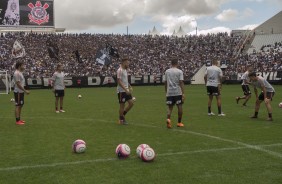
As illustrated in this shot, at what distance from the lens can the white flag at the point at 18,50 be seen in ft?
140

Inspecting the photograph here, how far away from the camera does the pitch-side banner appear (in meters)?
46.7

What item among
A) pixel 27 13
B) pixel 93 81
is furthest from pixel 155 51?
pixel 27 13

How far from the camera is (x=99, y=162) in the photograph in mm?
6699

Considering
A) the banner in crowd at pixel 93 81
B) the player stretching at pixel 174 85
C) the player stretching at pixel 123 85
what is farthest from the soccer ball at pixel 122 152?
the banner in crowd at pixel 93 81

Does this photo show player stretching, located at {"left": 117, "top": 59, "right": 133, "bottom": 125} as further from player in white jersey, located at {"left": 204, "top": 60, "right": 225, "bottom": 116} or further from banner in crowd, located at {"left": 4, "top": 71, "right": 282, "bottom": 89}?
banner in crowd, located at {"left": 4, "top": 71, "right": 282, "bottom": 89}

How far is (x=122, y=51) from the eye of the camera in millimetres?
49250

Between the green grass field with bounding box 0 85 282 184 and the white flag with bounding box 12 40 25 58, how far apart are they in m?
32.1

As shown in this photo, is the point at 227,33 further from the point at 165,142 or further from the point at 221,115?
the point at 165,142

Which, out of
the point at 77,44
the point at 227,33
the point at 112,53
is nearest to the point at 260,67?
the point at 227,33

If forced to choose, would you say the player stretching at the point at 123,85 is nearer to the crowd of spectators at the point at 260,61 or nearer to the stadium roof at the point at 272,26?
the crowd of spectators at the point at 260,61

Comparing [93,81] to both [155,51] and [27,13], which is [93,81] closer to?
[155,51]

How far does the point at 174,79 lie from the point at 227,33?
46731 millimetres

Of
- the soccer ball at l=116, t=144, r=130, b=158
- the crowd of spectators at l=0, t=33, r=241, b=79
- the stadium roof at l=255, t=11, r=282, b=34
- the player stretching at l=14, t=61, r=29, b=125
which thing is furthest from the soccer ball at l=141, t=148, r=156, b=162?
the stadium roof at l=255, t=11, r=282, b=34

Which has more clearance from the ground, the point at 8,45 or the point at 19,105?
the point at 8,45
